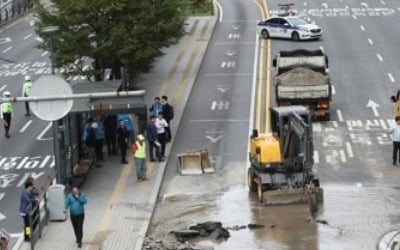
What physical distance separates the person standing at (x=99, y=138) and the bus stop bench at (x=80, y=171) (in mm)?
756

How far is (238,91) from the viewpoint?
43.8 meters

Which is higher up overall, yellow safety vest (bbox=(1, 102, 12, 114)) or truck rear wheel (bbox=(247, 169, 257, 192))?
truck rear wheel (bbox=(247, 169, 257, 192))

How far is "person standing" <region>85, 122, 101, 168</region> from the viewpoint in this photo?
3231 centimetres

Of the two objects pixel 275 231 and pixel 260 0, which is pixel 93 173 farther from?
pixel 260 0

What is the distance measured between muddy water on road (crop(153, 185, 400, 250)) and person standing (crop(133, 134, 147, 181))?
6.28 feet

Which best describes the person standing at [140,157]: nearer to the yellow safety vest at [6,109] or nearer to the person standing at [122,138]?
the person standing at [122,138]

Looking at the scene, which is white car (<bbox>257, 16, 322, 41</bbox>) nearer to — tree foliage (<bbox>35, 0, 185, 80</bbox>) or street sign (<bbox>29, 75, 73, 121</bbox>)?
tree foliage (<bbox>35, 0, 185, 80</bbox>)

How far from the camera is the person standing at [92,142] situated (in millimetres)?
32312

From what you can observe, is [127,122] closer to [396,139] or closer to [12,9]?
[396,139]

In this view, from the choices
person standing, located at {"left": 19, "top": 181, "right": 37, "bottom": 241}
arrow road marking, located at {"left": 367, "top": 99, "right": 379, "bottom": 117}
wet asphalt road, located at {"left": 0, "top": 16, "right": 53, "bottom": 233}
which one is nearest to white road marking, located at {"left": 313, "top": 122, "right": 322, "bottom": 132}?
arrow road marking, located at {"left": 367, "top": 99, "right": 379, "bottom": 117}

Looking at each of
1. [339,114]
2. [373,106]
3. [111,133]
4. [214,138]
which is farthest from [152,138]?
[373,106]

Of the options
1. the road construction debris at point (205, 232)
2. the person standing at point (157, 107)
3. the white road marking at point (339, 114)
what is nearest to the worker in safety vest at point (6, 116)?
the person standing at point (157, 107)

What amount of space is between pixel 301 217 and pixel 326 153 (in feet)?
25.1

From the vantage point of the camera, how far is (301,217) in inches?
1024
